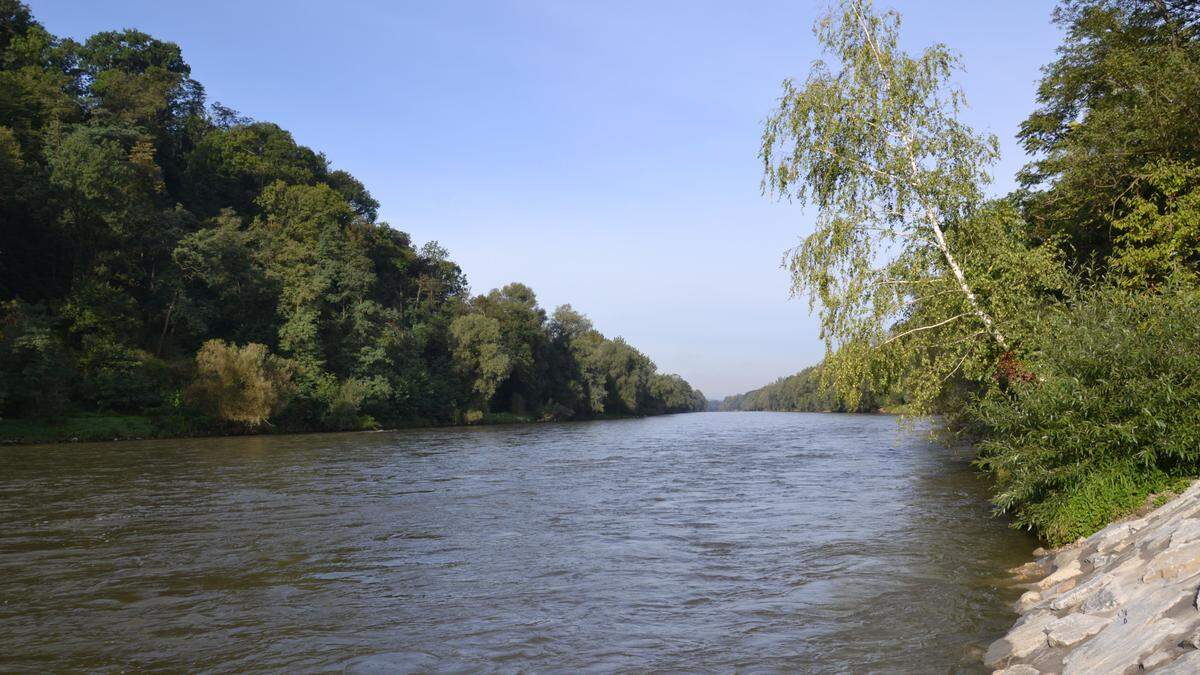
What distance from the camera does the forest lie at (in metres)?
52.2

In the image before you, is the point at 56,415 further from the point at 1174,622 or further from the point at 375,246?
the point at 375,246

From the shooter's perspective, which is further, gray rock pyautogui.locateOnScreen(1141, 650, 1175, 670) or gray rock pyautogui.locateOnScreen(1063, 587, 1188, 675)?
gray rock pyautogui.locateOnScreen(1063, 587, 1188, 675)

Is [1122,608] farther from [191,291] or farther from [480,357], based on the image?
[480,357]

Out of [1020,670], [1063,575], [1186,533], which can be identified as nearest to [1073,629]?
[1020,670]

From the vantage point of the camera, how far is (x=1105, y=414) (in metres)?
12.2

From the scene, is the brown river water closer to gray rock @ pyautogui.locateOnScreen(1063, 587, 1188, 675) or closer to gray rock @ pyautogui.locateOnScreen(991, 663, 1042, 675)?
gray rock @ pyautogui.locateOnScreen(991, 663, 1042, 675)

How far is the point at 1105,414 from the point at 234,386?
2197 inches

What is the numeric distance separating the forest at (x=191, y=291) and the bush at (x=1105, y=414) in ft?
168

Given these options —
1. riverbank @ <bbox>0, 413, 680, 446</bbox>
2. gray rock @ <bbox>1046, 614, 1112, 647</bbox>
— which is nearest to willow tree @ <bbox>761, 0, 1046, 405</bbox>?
gray rock @ <bbox>1046, 614, 1112, 647</bbox>

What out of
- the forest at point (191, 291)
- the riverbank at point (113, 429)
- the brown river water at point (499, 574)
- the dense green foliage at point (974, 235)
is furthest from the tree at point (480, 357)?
the dense green foliage at point (974, 235)

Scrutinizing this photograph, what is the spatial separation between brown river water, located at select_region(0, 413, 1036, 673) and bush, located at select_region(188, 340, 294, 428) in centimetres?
2866

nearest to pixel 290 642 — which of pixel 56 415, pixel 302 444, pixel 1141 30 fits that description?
pixel 1141 30

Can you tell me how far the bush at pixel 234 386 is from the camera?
178ft

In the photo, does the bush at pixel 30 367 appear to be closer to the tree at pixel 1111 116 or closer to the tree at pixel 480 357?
the tree at pixel 480 357
